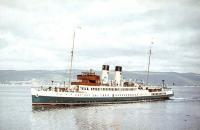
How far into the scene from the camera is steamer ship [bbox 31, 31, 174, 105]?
6362 cm

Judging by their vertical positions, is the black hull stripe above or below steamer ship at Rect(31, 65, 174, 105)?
below

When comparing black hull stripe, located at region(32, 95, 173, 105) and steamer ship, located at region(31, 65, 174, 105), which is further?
steamer ship, located at region(31, 65, 174, 105)

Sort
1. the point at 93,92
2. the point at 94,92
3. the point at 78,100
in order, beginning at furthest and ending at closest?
the point at 94,92 → the point at 93,92 → the point at 78,100

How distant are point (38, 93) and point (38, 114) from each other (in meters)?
8.29

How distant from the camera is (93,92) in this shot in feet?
231

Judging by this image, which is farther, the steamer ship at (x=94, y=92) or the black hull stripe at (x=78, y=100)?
the steamer ship at (x=94, y=92)

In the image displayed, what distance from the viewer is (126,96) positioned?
7838 cm

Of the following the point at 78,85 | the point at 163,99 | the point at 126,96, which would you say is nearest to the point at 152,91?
the point at 163,99

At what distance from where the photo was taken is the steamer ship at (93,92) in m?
63.6

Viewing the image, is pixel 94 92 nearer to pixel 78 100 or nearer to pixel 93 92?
pixel 93 92

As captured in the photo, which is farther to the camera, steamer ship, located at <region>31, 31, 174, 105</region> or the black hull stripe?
steamer ship, located at <region>31, 31, 174, 105</region>

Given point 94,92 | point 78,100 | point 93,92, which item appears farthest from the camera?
point 94,92

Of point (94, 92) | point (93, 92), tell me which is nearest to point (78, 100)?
point (93, 92)

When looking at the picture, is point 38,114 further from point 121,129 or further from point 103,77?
point 103,77
